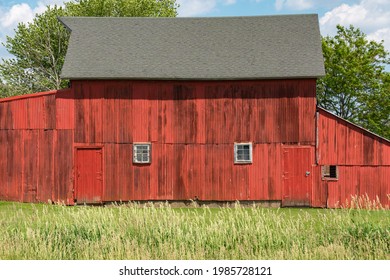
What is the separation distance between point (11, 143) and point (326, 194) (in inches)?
557

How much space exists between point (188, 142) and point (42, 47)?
28041 mm

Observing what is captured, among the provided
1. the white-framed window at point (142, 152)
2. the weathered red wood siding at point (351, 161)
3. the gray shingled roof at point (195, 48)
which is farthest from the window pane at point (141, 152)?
the weathered red wood siding at point (351, 161)

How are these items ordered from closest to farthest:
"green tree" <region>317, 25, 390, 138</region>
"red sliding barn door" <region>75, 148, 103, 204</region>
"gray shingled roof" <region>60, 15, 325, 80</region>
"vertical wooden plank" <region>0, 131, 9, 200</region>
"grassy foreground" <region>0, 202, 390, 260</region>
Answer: "grassy foreground" <region>0, 202, 390, 260</region>
"red sliding barn door" <region>75, 148, 103, 204</region>
"gray shingled roof" <region>60, 15, 325, 80</region>
"vertical wooden plank" <region>0, 131, 9, 200</region>
"green tree" <region>317, 25, 390, 138</region>

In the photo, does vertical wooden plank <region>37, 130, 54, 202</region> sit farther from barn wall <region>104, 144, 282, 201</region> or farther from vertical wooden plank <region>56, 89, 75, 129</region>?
barn wall <region>104, 144, 282, 201</region>

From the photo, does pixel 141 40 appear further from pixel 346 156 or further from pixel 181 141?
pixel 346 156

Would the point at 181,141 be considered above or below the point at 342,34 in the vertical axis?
below

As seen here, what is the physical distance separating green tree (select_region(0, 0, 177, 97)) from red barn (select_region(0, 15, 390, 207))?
2381 centimetres

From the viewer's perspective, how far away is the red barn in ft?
81.7

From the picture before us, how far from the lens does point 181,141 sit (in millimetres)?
25062

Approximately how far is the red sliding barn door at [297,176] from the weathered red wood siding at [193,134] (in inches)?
13.8

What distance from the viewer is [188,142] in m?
25.1

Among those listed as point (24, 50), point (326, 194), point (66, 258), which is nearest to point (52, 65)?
point (24, 50)

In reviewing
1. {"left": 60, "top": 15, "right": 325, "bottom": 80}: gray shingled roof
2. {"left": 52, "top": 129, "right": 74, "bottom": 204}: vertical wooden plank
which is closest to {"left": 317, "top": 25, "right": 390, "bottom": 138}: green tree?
{"left": 60, "top": 15, "right": 325, "bottom": 80}: gray shingled roof

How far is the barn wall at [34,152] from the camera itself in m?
25.0
